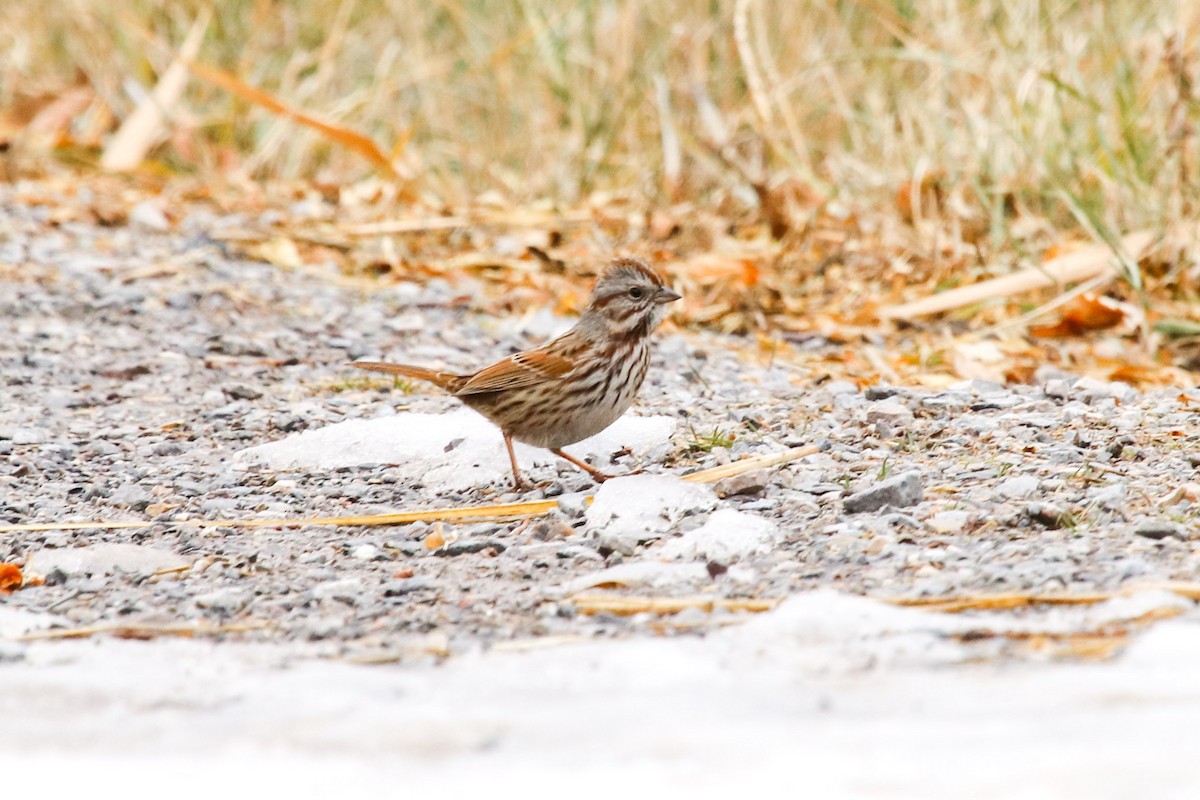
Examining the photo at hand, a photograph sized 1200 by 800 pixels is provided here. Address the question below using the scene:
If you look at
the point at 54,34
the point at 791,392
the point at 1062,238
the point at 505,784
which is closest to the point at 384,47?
the point at 54,34

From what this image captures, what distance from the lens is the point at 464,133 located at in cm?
936

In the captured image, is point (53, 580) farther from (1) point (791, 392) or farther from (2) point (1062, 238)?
(2) point (1062, 238)

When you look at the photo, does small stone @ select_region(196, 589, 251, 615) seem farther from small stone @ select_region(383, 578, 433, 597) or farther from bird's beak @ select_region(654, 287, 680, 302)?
bird's beak @ select_region(654, 287, 680, 302)

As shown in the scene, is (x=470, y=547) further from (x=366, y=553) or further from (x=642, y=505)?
(x=642, y=505)

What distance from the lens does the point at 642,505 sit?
3912 millimetres

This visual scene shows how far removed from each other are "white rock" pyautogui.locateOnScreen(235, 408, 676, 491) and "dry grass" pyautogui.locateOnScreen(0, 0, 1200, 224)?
2.27m

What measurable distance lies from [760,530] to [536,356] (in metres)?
1.30

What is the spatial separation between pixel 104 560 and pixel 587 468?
1.35 m

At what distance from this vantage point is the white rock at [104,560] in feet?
11.9

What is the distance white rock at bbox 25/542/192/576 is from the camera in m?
3.63

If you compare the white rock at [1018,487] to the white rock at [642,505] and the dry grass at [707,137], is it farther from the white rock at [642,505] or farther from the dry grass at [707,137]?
the dry grass at [707,137]

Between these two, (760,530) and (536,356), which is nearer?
(760,530)

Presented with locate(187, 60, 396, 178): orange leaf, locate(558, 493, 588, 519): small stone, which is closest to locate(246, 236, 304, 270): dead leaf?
locate(187, 60, 396, 178): orange leaf

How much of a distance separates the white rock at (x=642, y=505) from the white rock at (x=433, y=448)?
2.04ft
